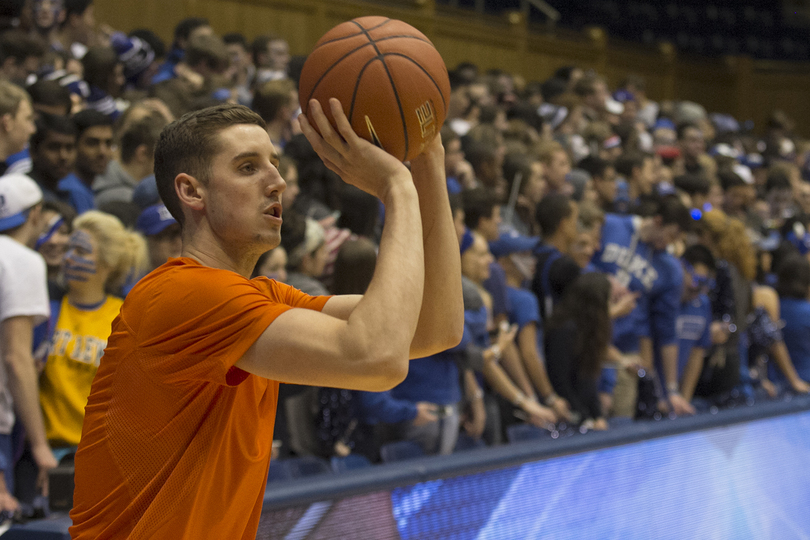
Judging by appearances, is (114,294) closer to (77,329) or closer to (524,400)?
(77,329)

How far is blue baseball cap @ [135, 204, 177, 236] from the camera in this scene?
3.51 m

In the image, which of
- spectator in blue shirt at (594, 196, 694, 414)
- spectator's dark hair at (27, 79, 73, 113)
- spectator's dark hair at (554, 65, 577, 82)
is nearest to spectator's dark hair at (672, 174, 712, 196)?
spectator in blue shirt at (594, 196, 694, 414)

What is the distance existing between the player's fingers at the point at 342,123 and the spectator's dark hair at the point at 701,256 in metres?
5.18

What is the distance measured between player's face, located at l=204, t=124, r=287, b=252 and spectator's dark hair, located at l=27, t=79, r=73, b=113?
→ 3.22 meters

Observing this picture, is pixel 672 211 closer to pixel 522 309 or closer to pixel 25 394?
pixel 522 309

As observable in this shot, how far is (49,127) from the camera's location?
418 centimetres

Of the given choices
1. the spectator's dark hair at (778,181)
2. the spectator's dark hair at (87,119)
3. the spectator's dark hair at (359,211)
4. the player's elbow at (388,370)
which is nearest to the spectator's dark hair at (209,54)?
the spectator's dark hair at (87,119)

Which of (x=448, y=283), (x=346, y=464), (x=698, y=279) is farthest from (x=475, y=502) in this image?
(x=698, y=279)

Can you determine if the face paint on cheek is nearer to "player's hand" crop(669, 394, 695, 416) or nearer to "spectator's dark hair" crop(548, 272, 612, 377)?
"spectator's dark hair" crop(548, 272, 612, 377)

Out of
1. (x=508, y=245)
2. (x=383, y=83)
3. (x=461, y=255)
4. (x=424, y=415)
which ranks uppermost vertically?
(x=383, y=83)

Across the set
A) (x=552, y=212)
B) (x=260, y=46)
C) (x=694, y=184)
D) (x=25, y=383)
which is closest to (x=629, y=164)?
(x=694, y=184)

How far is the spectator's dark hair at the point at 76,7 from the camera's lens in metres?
6.51

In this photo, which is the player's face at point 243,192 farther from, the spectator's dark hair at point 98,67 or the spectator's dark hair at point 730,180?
the spectator's dark hair at point 730,180

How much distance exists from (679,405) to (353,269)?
305 centimetres
